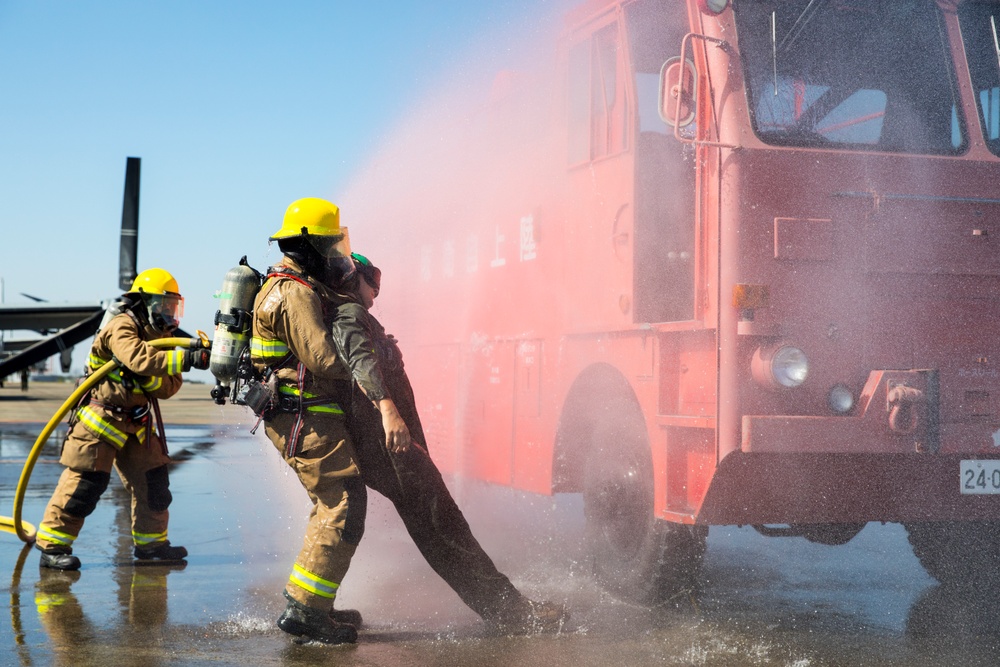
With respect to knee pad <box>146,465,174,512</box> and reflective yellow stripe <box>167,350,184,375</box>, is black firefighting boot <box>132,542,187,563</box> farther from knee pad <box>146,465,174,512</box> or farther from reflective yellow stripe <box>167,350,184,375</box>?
reflective yellow stripe <box>167,350,184,375</box>

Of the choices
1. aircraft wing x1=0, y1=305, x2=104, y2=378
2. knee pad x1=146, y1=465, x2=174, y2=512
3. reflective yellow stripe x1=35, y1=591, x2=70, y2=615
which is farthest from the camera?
aircraft wing x1=0, y1=305, x2=104, y2=378

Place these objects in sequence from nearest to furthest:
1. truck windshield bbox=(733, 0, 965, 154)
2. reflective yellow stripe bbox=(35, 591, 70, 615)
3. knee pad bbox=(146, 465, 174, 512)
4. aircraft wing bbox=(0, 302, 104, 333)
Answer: truck windshield bbox=(733, 0, 965, 154) → reflective yellow stripe bbox=(35, 591, 70, 615) → knee pad bbox=(146, 465, 174, 512) → aircraft wing bbox=(0, 302, 104, 333)

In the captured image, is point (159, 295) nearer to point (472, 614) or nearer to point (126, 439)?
point (126, 439)

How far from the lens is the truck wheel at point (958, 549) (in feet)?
18.7

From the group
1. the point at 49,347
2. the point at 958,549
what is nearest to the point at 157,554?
the point at 958,549

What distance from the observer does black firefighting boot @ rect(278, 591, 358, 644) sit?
4.49 meters

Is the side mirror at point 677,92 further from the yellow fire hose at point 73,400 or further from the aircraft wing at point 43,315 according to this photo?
the aircraft wing at point 43,315

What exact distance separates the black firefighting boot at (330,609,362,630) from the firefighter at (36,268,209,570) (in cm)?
212

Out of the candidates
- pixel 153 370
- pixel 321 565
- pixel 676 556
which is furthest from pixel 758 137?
pixel 153 370

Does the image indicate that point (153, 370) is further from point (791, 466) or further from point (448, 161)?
point (791, 466)

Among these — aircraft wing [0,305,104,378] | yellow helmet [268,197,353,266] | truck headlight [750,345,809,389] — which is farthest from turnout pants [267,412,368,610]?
aircraft wing [0,305,104,378]

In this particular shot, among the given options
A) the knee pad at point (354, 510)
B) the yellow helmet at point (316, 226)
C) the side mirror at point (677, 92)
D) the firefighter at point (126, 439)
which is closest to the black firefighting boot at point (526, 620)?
the knee pad at point (354, 510)

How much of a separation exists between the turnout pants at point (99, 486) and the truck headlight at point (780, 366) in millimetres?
3945

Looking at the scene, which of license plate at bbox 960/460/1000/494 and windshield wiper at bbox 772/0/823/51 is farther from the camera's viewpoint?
windshield wiper at bbox 772/0/823/51
